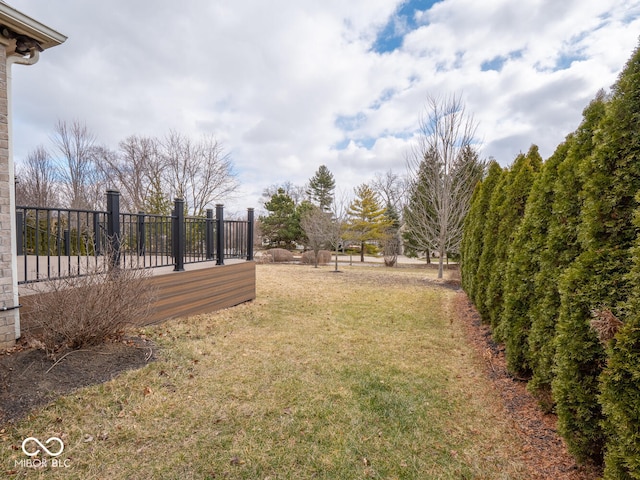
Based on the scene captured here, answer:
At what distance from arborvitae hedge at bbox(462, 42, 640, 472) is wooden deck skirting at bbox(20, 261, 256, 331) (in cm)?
437

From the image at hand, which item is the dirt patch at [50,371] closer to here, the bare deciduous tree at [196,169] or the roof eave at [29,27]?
the roof eave at [29,27]

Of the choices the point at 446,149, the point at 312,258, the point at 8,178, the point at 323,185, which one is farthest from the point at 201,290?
the point at 323,185

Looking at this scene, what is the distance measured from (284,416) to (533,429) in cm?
195

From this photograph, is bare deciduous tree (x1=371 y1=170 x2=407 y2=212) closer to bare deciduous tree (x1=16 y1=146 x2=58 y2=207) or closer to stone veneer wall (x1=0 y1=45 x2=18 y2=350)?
bare deciduous tree (x1=16 y1=146 x2=58 y2=207)

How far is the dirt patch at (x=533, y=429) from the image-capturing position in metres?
1.79

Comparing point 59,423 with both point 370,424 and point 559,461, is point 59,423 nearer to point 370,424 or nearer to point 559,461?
point 370,424

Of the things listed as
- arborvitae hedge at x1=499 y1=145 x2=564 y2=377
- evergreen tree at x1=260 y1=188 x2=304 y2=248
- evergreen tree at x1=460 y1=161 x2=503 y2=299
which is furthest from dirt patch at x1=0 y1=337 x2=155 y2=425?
evergreen tree at x1=260 y1=188 x2=304 y2=248

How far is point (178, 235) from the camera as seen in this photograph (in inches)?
193

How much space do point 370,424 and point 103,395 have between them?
228cm

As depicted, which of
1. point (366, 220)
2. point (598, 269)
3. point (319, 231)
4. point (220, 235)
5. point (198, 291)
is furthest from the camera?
point (366, 220)

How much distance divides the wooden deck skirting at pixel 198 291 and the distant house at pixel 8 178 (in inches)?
6.5

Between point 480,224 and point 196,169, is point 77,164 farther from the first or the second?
point 480,224

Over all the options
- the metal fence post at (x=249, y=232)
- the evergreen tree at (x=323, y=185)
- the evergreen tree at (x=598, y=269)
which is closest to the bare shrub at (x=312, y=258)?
the metal fence post at (x=249, y=232)

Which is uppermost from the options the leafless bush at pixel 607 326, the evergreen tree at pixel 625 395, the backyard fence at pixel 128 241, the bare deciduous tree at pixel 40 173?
the bare deciduous tree at pixel 40 173
